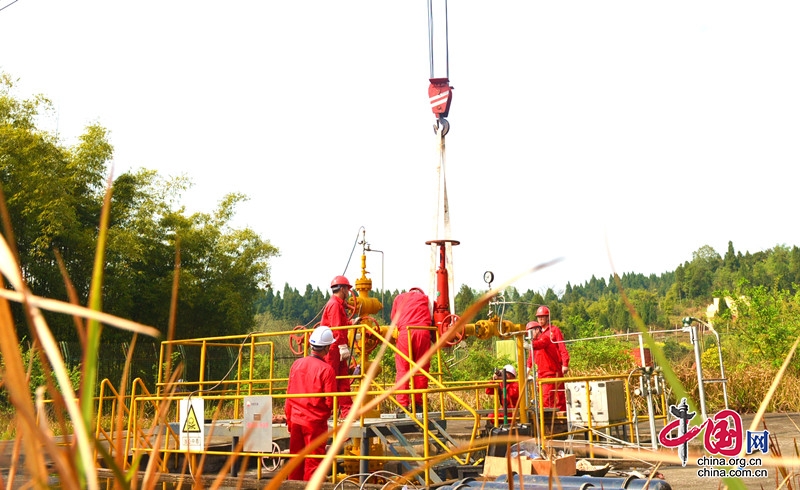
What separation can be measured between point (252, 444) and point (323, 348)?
4.09 ft

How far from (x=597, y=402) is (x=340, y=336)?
139 inches

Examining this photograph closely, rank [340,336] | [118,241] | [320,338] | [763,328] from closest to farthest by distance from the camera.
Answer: [320,338]
[340,336]
[763,328]
[118,241]

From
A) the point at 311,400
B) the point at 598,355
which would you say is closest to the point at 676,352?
the point at 598,355

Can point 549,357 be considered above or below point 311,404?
above

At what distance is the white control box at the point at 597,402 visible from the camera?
10.3m

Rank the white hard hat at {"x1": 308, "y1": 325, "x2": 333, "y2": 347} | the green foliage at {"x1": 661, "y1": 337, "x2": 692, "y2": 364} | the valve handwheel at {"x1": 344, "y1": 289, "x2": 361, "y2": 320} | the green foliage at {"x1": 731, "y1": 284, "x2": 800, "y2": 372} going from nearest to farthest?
the white hard hat at {"x1": 308, "y1": 325, "x2": 333, "y2": 347}, the valve handwheel at {"x1": 344, "y1": 289, "x2": 361, "y2": 320}, the green foliage at {"x1": 731, "y1": 284, "x2": 800, "y2": 372}, the green foliage at {"x1": 661, "y1": 337, "x2": 692, "y2": 364}

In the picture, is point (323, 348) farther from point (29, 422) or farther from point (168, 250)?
point (168, 250)

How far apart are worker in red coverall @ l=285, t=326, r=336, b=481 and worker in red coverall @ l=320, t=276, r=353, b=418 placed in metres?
1.17

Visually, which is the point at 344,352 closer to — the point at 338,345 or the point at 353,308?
the point at 338,345

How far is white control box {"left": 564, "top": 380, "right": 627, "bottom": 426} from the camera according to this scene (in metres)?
10.3

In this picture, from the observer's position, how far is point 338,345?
9641mm

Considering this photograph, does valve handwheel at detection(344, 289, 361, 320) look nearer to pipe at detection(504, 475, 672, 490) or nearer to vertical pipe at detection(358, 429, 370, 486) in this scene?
vertical pipe at detection(358, 429, 370, 486)

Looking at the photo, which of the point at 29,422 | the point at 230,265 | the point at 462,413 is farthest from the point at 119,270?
the point at 29,422

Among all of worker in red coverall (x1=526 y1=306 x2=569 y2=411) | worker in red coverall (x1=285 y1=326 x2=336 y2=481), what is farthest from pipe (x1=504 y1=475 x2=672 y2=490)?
worker in red coverall (x1=526 y1=306 x2=569 y2=411)
